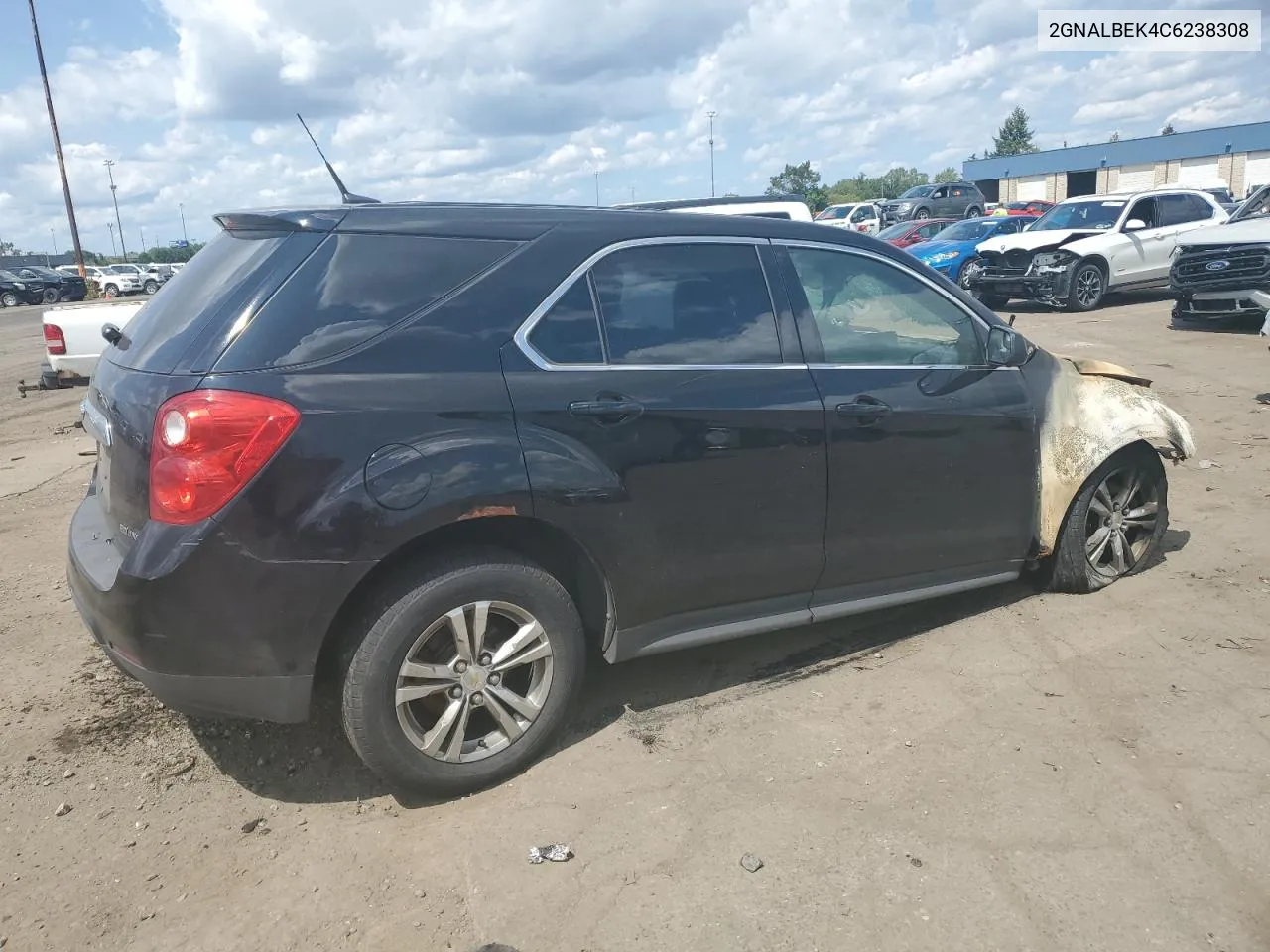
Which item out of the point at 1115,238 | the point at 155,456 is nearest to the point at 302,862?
the point at 155,456

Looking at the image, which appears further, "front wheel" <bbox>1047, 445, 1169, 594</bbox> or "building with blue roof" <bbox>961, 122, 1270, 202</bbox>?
"building with blue roof" <bbox>961, 122, 1270, 202</bbox>

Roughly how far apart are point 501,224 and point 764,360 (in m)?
1.05

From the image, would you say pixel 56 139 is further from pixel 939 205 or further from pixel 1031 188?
pixel 1031 188

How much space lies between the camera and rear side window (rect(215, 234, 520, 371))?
110 inches

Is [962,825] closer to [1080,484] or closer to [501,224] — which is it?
[1080,484]

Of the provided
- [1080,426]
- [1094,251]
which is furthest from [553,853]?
[1094,251]

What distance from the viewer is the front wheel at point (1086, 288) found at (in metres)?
15.5

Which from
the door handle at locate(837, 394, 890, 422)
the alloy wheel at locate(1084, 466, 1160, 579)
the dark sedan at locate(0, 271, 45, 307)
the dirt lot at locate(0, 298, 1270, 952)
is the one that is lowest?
the dirt lot at locate(0, 298, 1270, 952)

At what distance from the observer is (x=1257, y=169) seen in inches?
2158

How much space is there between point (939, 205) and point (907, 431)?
32682 millimetres

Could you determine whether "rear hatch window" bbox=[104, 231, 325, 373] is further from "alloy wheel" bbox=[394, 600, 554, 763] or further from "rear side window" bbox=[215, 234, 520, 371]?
"alloy wheel" bbox=[394, 600, 554, 763]

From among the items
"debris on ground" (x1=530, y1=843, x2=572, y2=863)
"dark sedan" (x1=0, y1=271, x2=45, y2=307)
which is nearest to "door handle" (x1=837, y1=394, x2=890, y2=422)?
"debris on ground" (x1=530, y1=843, x2=572, y2=863)

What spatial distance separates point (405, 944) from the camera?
2.49 meters

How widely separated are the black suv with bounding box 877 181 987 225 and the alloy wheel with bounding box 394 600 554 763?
32796 millimetres
